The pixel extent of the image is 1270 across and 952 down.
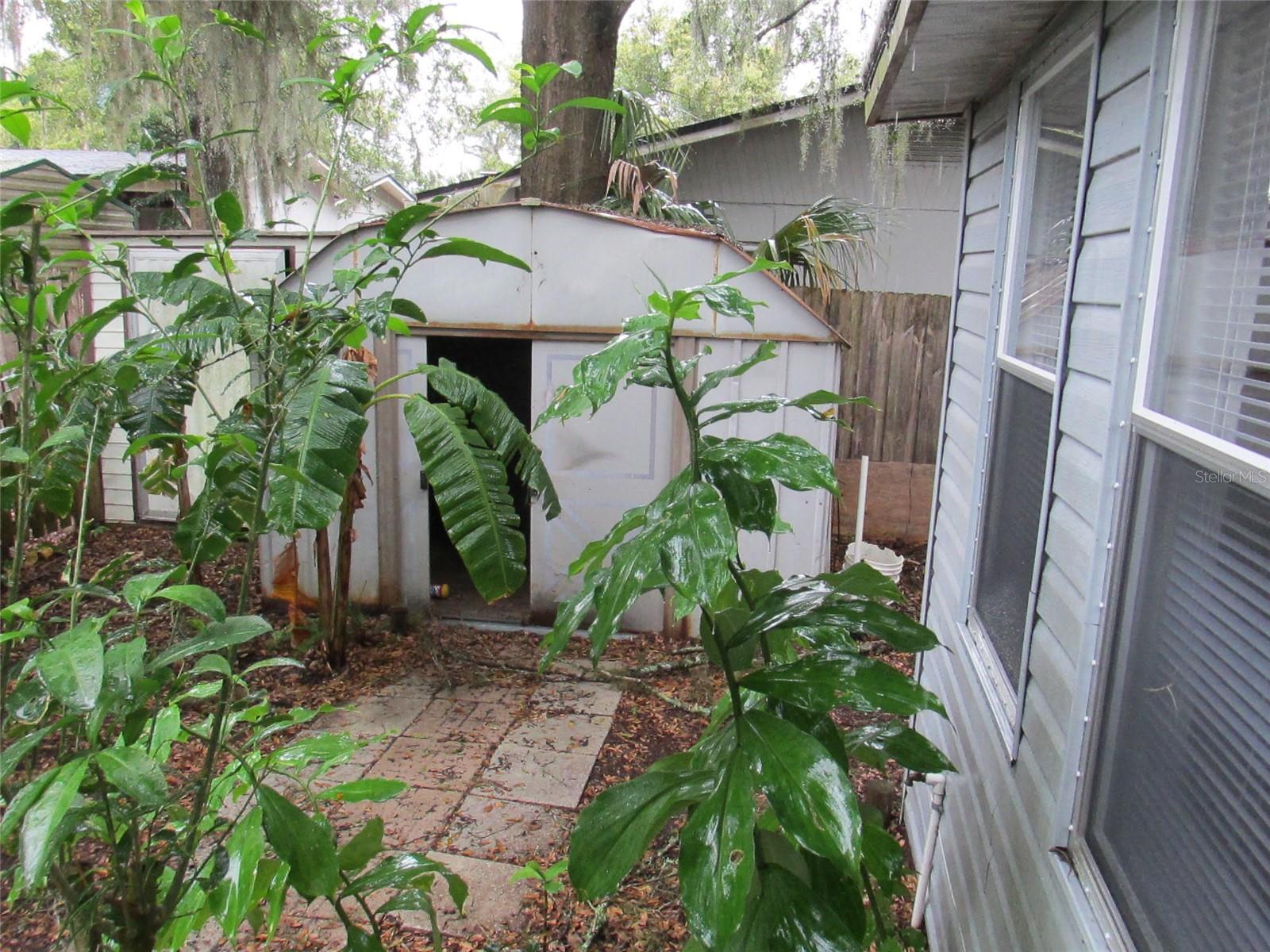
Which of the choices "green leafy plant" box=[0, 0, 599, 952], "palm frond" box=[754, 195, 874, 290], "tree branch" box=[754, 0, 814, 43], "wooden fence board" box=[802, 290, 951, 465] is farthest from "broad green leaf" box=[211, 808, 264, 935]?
"tree branch" box=[754, 0, 814, 43]

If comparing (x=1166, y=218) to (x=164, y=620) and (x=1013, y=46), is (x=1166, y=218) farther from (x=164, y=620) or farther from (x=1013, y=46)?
(x=164, y=620)

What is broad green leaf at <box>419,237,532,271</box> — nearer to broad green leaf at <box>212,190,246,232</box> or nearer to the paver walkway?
broad green leaf at <box>212,190,246,232</box>

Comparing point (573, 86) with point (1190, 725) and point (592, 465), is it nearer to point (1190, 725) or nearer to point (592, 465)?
point (592, 465)

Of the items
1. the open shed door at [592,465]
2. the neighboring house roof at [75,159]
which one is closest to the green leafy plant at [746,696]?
the open shed door at [592,465]

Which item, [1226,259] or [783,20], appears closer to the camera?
[1226,259]

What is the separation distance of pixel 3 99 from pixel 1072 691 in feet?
7.09

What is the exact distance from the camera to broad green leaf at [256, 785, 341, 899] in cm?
145

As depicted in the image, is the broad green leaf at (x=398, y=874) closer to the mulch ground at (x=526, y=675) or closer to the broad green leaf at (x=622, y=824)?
the broad green leaf at (x=622, y=824)

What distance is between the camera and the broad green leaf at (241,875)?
4.92 ft

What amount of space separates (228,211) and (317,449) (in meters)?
0.58

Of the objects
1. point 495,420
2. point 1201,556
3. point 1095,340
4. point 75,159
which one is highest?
point 75,159

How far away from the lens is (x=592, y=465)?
506cm

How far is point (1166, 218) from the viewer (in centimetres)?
136

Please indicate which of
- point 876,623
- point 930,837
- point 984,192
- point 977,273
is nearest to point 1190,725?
point 876,623
